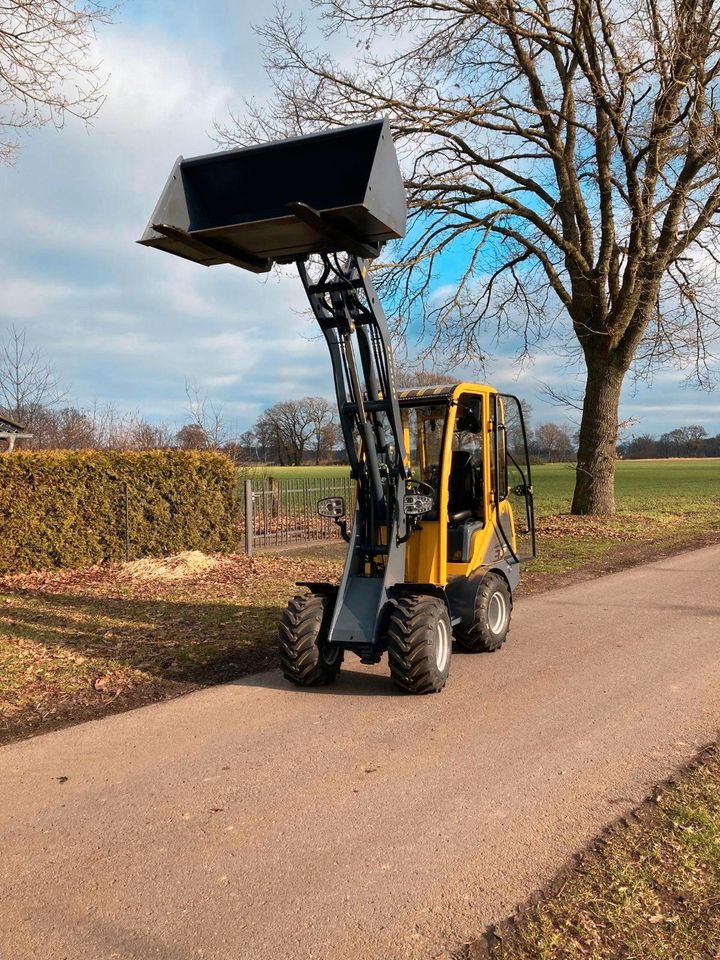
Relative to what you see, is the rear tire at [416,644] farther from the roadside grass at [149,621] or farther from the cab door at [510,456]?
the cab door at [510,456]

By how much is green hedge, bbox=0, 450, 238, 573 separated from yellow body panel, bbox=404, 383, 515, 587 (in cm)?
715

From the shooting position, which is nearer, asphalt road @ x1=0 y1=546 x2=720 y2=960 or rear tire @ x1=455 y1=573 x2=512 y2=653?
asphalt road @ x1=0 y1=546 x2=720 y2=960

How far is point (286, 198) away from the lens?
5.44 m

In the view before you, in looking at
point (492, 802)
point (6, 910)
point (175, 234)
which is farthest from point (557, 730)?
point (175, 234)

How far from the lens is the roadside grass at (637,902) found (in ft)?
9.13

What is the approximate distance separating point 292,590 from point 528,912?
7855 mm

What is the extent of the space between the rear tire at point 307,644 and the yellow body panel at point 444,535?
930 millimetres

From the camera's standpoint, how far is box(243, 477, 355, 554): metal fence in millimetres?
15191

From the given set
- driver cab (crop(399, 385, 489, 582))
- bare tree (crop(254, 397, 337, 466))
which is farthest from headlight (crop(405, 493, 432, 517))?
bare tree (crop(254, 397, 337, 466))

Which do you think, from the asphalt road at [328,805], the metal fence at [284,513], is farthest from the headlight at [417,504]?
the metal fence at [284,513]

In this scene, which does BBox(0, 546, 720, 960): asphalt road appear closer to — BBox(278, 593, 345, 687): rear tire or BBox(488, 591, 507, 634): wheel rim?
BBox(278, 593, 345, 687): rear tire

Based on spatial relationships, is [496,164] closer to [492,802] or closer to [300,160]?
[300,160]

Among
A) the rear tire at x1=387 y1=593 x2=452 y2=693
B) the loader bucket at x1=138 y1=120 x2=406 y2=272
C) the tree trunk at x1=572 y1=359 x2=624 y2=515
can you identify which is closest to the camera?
the loader bucket at x1=138 y1=120 x2=406 y2=272

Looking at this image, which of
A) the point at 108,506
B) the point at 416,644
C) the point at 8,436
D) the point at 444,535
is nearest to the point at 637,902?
the point at 416,644
